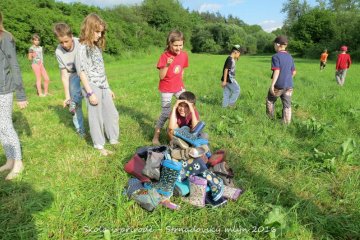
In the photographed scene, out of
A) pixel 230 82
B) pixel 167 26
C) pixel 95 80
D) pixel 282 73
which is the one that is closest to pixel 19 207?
pixel 95 80

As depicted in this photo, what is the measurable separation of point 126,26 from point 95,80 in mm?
29387

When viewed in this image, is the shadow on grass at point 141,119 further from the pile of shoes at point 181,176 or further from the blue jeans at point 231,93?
the blue jeans at point 231,93

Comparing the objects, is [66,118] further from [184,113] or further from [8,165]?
[184,113]

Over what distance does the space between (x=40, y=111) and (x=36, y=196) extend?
4194 mm

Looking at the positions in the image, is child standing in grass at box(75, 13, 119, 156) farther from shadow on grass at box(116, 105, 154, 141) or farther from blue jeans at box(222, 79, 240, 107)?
blue jeans at box(222, 79, 240, 107)

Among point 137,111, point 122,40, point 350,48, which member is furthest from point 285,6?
point 137,111

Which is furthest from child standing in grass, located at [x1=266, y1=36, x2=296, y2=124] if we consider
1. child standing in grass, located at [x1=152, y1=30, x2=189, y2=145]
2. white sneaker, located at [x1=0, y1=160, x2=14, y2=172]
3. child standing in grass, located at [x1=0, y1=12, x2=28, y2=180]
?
white sneaker, located at [x1=0, y1=160, x2=14, y2=172]

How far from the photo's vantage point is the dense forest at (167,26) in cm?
1839

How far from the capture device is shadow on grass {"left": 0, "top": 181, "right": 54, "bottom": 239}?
2.62 metres

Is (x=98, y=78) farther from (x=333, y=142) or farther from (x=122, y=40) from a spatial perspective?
(x=122, y=40)

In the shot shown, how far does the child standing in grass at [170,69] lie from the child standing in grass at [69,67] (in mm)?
1278

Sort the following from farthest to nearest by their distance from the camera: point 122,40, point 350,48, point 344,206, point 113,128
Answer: point 350,48
point 122,40
point 113,128
point 344,206

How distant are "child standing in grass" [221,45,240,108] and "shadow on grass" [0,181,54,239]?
16.3ft

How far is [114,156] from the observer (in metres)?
4.18
